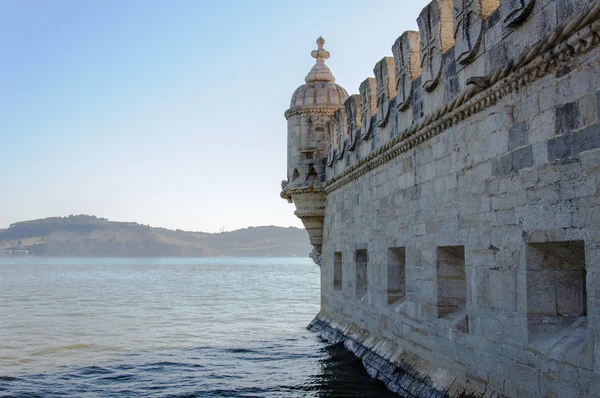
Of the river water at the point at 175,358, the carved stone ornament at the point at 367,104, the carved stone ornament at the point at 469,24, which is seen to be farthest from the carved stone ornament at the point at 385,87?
the river water at the point at 175,358

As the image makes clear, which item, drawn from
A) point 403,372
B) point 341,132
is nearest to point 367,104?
point 341,132

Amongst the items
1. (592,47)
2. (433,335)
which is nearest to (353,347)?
(433,335)

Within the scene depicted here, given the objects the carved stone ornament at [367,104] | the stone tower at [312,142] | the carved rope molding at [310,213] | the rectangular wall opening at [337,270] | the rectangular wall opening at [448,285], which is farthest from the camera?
the stone tower at [312,142]

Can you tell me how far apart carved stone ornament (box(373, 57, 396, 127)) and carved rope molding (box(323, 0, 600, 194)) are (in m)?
0.65

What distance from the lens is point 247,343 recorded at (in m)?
16.6

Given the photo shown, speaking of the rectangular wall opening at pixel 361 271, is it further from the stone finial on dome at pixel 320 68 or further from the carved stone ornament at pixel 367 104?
the stone finial on dome at pixel 320 68

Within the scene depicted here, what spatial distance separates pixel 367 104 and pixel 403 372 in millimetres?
4406

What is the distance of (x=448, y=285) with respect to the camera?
27.1 feet

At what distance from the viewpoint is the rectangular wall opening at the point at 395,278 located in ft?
33.5

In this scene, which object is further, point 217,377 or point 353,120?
point 353,120

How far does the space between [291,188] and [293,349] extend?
3.53 m

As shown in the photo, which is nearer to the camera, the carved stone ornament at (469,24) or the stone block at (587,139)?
the stone block at (587,139)

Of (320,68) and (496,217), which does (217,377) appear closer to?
(496,217)

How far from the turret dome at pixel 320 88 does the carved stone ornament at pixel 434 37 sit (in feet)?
25.1
